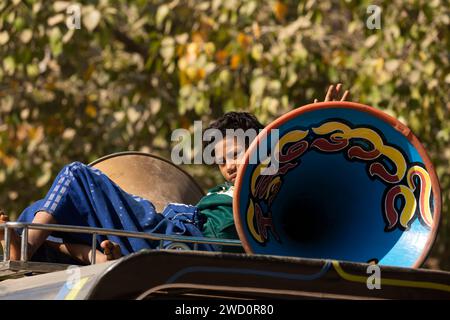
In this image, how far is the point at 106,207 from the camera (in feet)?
12.8

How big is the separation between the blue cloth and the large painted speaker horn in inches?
12.0

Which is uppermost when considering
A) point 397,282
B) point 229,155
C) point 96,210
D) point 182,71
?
point 182,71

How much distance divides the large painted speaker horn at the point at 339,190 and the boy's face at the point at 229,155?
0.55m

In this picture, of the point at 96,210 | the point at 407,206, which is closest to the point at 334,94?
the point at 407,206

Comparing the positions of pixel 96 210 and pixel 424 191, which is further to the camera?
pixel 96 210

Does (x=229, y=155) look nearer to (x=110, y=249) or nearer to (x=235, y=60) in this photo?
(x=110, y=249)

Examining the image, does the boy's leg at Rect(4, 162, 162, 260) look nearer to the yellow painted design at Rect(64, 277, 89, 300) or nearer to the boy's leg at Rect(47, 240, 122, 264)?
the boy's leg at Rect(47, 240, 122, 264)

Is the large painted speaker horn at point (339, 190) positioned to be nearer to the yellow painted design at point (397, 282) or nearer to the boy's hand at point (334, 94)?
the boy's hand at point (334, 94)

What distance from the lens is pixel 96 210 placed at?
390 cm

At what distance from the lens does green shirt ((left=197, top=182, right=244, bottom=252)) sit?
409cm

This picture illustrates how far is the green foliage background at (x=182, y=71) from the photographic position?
8.09 m

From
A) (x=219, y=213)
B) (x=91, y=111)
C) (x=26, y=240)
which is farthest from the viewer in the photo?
(x=91, y=111)

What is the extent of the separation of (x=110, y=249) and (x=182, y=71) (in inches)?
188

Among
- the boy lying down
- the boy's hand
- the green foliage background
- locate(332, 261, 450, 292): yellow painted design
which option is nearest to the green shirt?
the boy lying down
